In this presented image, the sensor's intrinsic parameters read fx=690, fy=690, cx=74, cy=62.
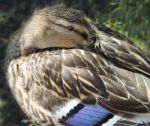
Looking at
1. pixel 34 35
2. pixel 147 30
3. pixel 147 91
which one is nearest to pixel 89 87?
pixel 147 91

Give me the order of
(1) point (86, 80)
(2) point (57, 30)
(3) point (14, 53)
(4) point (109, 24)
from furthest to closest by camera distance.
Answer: (4) point (109, 24) → (3) point (14, 53) → (2) point (57, 30) → (1) point (86, 80)

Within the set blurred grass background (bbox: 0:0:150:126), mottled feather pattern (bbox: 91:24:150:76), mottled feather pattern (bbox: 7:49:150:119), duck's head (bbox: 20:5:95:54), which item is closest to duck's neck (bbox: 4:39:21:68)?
duck's head (bbox: 20:5:95:54)

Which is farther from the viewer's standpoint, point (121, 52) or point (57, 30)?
point (57, 30)

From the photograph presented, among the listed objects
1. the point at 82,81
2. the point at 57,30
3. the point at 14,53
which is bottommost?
the point at 82,81

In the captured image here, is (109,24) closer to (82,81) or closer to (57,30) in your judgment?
(57,30)

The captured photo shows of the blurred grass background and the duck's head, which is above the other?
the duck's head

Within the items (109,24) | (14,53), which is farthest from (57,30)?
(109,24)

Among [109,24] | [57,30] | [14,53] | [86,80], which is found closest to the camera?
[86,80]

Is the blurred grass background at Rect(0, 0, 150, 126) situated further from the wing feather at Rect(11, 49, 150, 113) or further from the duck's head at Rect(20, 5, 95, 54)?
the wing feather at Rect(11, 49, 150, 113)
